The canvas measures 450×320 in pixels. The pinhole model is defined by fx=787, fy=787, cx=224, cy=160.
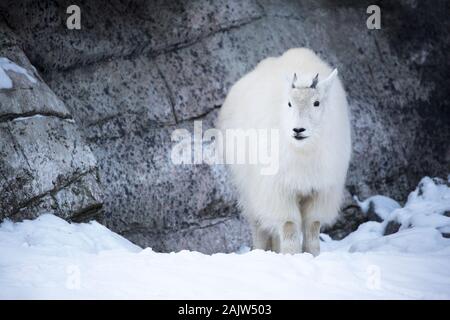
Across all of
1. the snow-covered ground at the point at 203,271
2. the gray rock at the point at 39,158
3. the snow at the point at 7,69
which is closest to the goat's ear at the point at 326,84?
the snow-covered ground at the point at 203,271

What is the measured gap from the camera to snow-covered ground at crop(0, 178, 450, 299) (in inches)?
199

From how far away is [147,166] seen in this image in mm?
8961

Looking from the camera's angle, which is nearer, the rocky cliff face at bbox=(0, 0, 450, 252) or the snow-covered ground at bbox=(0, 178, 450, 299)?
→ the snow-covered ground at bbox=(0, 178, 450, 299)

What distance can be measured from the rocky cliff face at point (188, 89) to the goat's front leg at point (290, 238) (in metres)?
1.84

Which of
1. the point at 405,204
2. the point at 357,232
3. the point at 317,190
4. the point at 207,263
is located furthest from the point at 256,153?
the point at 405,204

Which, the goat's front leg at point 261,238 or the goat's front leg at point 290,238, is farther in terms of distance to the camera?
the goat's front leg at point 261,238

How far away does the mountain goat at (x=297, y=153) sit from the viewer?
6805 mm

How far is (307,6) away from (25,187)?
4.70m

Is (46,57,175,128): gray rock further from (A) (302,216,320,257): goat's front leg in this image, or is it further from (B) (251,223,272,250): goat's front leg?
(A) (302,216,320,257): goat's front leg

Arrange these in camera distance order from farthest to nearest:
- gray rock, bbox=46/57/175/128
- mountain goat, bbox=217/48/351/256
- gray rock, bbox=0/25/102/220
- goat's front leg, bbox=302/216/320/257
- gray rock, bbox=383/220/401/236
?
1. gray rock, bbox=46/57/175/128
2. gray rock, bbox=383/220/401/236
3. goat's front leg, bbox=302/216/320/257
4. gray rock, bbox=0/25/102/220
5. mountain goat, bbox=217/48/351/256

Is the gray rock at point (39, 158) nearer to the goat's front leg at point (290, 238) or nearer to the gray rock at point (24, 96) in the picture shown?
the gray rock at point (24, 96)

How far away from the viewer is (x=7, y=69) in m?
7.54

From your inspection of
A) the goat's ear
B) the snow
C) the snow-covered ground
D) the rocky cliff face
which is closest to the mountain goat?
the goat's ear

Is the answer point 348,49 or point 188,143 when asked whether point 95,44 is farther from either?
point 348,49
